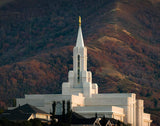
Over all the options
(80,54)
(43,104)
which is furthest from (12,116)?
(80,54)

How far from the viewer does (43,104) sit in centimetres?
13250

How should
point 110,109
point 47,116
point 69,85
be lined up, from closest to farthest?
1. point 47,116
2. point 110,109
3. point 69,85

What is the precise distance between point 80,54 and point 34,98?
13.0 metres

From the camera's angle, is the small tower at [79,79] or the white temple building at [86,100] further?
the small tower at [79,79]

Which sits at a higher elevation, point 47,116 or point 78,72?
point 78,72

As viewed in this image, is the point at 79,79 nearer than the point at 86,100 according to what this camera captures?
No

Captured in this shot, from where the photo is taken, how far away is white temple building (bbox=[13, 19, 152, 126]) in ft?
422

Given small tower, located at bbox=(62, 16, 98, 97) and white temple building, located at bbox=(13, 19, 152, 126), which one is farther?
small tower, located at bbox=(62, 16, 98, 97)

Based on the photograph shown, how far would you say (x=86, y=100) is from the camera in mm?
135500

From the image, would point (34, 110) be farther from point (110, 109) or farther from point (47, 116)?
point (110, 109)

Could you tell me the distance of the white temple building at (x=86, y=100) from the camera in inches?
5064

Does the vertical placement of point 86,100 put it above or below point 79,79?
below

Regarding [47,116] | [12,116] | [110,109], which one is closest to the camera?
[12,116]

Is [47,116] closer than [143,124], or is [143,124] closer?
[47,116]
